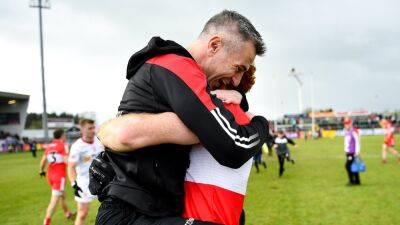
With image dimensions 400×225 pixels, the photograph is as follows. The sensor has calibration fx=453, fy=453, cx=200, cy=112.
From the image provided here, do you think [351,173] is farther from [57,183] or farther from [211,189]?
[211,189]

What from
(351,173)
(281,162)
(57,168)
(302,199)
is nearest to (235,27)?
(57,168)

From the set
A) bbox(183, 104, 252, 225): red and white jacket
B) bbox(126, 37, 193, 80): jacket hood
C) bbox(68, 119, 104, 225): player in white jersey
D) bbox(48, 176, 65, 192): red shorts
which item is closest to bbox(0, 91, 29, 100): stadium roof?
bbox(48, 176, 65, 192): red shorts

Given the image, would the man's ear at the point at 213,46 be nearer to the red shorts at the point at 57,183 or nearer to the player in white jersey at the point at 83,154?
the player in white jersey at the point at 83,154

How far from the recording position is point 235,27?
231 cm

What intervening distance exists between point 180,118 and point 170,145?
19 centimetres

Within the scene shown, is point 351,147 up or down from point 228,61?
down

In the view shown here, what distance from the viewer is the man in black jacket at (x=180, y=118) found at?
202 cm

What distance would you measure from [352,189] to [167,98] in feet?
46.0

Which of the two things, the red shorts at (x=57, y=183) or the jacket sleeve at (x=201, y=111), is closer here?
the jacket sleeve at (x=201, y=111)

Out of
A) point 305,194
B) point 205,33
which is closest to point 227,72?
point 205,33

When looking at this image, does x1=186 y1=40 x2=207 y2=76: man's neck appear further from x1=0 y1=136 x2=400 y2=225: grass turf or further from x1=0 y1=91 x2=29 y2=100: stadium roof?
x1=0 y1=91 x2=29 y2=100: stadium roof

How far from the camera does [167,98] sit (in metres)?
2.04

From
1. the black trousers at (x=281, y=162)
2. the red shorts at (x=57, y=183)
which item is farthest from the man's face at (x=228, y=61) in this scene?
the black trousers at (x=281, y=162)

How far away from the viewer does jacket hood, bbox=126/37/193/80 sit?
2.18m
